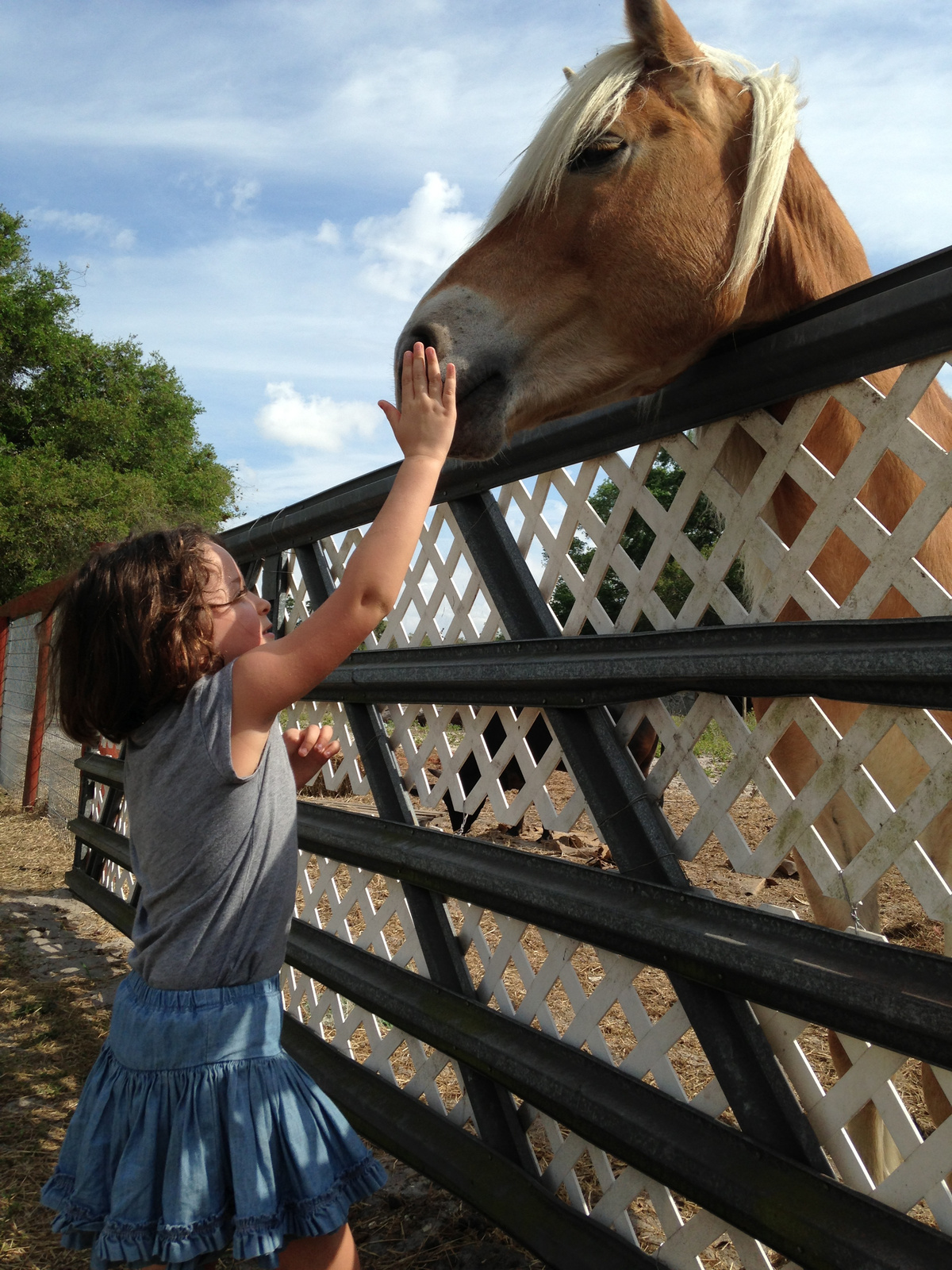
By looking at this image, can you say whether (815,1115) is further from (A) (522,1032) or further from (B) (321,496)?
(B) (321,496)

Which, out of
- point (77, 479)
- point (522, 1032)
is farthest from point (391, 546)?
point (77, 479)

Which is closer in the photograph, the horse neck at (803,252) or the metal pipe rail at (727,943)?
the metal pipe rail at (727,943)

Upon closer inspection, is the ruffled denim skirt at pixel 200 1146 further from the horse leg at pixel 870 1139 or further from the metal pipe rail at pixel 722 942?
the horse leg at pixel 870 1139

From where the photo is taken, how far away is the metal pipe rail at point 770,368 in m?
1.23

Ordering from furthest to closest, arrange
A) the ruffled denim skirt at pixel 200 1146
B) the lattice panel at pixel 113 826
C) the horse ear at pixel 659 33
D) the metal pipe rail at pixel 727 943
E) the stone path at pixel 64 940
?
the lattice panel at pixel 113 826 → the stone path at pixel 64 940 → the horse ear at pixel 659 33 → the ruffled denim skirt at pixel 200 1146 → the metal pipe rail at pixel 727 943

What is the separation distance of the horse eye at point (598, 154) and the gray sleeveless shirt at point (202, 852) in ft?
4.06

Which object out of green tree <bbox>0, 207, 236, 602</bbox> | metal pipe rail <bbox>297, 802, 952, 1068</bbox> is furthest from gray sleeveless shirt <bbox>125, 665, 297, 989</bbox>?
green tree <bbox>0, 207, 236, 602</bbox>

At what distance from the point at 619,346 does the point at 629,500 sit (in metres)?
0.30

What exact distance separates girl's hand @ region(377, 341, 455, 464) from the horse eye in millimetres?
549

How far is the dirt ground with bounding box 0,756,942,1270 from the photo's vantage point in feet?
7.52

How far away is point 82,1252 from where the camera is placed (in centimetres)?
241

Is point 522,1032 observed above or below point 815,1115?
below

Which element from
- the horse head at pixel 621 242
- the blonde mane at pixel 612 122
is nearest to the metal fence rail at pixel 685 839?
the horse head at pixel 621 242

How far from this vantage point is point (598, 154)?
5.80 feet
